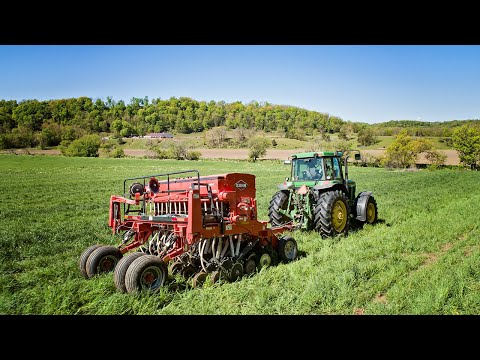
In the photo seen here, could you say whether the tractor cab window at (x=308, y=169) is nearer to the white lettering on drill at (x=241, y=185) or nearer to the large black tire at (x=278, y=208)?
the large black tire at (x=278, y=208)

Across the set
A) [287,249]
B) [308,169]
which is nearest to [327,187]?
[308,169]

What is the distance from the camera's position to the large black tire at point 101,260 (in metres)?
5.18

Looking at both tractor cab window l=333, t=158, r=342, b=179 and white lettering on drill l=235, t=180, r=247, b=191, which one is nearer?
white lettering on drill l=235, t=180, r=247, b=191

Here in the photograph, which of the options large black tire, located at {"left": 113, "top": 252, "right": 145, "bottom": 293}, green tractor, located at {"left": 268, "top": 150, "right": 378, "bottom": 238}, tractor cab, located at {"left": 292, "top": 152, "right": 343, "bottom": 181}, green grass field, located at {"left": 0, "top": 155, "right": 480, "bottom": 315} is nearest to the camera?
green grass field, located at {"left": 0, "top": 155, "right": 480, "bottom": 315}

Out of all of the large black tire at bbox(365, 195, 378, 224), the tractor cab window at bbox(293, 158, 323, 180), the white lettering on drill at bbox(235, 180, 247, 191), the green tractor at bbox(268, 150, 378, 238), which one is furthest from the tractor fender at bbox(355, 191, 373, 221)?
the white lettering on drill at bbox(235, 180, 247, 191)

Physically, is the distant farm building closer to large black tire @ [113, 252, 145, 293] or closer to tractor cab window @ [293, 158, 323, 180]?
tractor cab window @ [293, 158, 323, 180]

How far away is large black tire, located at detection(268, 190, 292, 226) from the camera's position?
8.30m

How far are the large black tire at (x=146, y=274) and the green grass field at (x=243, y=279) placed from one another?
0.35 ft

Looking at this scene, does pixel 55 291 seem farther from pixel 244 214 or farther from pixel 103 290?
pixel 244 214

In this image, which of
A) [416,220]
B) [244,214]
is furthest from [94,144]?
[416,220]

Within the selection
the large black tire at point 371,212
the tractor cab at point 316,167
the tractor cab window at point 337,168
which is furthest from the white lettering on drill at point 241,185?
the large black tire at point 371,212

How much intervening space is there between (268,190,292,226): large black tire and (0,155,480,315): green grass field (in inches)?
17.4
